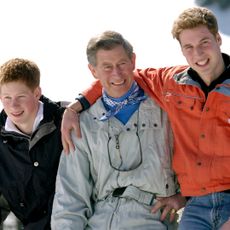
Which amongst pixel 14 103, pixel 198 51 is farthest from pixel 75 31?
pixel 198 51

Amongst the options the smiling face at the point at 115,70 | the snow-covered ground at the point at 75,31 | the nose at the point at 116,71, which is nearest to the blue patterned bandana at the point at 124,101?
the smiling face at the point at 115,70

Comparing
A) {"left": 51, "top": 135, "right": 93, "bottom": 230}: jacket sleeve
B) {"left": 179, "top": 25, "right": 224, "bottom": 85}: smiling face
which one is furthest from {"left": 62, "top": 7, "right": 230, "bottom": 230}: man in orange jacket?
{"left": 51, "top": 135, "right": 93, "bottom": 230}: jacket sleeve

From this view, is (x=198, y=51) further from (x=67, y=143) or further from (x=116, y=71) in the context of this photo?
(x=67, y=143)

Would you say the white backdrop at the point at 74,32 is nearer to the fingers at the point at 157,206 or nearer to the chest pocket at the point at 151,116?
the chest pocket at the point at 151,116

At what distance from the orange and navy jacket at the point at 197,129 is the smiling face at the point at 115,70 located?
0.63ft

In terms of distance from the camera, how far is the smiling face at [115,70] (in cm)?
301

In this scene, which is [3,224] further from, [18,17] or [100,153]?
[18,17]

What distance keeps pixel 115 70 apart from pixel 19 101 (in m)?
0.64

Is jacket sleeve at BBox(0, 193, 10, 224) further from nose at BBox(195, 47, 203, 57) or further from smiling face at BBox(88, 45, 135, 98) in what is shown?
nose at BBox(195, 47, 203, 57)

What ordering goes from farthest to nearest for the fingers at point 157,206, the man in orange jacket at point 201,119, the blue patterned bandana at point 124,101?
the blue patterned bandana at point 124,101 → the fingers at point 157,206 → the man in orange jacket at point 201,119

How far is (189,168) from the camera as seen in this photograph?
290cm

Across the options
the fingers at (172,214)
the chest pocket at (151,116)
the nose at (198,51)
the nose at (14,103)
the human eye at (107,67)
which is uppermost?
the nose at (198,51)

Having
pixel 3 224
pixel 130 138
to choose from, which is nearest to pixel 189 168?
pixel 130 138

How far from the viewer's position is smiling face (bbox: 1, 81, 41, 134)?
3176mm
